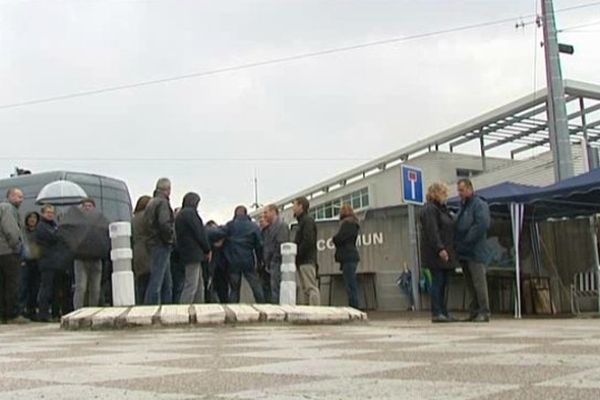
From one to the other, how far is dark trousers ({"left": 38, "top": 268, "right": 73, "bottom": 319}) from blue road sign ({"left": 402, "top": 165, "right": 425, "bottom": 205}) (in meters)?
4.56

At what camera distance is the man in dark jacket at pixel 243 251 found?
418 inches

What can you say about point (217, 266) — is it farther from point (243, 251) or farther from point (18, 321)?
point (18, 321)

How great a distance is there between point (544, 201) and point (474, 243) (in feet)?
13.3

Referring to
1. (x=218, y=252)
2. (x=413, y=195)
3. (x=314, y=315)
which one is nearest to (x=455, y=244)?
(x=314, y=315)

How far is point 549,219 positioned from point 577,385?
11.1 m

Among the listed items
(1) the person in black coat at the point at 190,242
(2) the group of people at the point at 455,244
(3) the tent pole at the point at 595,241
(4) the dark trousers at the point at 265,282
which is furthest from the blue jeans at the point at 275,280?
(3) the tent pole at the point at 595,241

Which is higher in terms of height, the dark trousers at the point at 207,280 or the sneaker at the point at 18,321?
the dark trousers at the point at 207,280

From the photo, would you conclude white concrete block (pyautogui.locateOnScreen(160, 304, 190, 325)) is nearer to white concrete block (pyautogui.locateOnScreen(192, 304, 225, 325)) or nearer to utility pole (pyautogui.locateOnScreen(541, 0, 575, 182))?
white concrete block (pyautogui.locateOnScreen(192, 304, 225, 325))

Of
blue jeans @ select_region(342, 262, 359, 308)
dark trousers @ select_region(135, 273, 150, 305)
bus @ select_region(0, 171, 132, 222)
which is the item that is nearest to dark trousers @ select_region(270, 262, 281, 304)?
blue jeans @ select_region(342, 262, 359, 308)

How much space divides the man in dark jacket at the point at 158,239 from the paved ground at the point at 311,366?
87.3 inches

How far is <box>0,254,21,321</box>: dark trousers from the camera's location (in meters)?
9.52

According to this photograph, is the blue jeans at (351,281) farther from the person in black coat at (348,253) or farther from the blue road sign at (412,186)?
the blue road sign at (412,186)

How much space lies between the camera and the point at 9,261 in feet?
31.2

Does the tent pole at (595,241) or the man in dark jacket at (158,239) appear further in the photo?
the tent pole at (595,241)
